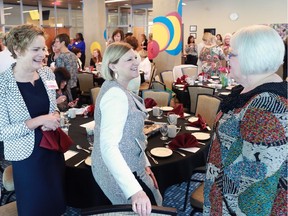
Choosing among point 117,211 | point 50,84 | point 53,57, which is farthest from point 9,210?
point 53,57

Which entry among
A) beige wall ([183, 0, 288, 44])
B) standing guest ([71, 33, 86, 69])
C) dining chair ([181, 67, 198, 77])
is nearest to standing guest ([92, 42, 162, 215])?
dining chair ([181, 67, 198, 77])

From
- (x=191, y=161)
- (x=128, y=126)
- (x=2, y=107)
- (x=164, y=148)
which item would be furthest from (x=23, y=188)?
(x=191, y=161)

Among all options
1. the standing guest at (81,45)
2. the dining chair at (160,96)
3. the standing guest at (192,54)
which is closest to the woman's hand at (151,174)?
the dining chair at (160,96)

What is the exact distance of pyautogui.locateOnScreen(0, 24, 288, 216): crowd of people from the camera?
1107 mm

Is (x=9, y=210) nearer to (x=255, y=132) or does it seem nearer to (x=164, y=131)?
(x=164, y=131)

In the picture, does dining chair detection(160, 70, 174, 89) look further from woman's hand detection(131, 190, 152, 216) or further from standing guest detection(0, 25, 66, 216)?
woman's hand detection(131, 190, 152, 216)

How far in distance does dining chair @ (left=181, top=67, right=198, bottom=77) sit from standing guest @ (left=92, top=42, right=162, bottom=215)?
487 cm

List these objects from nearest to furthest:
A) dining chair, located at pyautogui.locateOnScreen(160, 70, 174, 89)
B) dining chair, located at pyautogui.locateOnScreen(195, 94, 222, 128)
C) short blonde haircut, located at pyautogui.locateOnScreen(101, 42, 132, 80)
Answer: short blonde haircut, located at pyautogui.locateOnScreen(101, 42, 132, 80), dining chair, located at pyautogui.locateOnScreen(195, 94, 222, 128), dining chair, located at pyautogui.locateOnScreen(160, 70, 174, 89)

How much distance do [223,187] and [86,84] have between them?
499 centimetres

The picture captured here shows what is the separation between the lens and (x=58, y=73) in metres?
3.68

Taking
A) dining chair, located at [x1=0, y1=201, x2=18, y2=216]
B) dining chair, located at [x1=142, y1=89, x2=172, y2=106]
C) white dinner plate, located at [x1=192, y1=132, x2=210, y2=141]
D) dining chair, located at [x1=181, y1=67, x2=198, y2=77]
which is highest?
dining chair, located at [x1=181, y1=67, x2=198, y2=77]

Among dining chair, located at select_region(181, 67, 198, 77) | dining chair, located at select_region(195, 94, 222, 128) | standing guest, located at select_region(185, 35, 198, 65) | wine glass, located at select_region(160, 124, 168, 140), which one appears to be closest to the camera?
wine glass, located at select_region(160, 124, 168, 140)

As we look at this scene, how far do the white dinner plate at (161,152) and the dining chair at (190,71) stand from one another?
14.3 ft

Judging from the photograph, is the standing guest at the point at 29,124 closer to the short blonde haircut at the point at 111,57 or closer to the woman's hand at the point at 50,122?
the woman's hand at the point at 50,122
